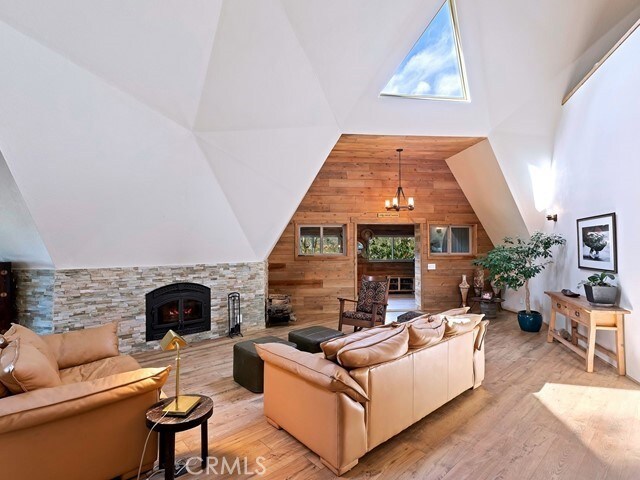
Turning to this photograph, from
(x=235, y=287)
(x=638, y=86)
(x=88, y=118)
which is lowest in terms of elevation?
(x=235, y=287)

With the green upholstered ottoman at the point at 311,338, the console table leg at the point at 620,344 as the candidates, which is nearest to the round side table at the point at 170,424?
the green upholstered ottoman at the point at 311,338

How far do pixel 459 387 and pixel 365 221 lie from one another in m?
4.47

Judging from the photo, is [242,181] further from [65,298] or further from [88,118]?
[65,298]

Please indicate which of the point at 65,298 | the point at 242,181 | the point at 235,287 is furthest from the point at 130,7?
the point at 235,287

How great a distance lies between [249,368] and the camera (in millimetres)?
3256

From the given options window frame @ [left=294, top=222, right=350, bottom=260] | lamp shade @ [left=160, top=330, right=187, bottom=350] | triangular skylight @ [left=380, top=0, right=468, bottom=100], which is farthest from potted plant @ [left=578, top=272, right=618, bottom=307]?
lamp shade @ [left=160, top=330, right=187, bottom=350]

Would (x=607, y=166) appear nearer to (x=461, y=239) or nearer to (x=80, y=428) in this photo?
(x=461, y=239)

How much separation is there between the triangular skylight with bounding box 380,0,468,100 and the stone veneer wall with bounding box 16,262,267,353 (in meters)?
3.91

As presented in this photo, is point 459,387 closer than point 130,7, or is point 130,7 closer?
point 130,7

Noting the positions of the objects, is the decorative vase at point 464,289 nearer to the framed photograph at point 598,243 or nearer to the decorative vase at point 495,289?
the decorative vase at point 495,289

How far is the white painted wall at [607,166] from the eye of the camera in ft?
11.4

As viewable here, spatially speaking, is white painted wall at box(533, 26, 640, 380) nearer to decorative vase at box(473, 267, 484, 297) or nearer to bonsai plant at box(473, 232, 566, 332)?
bonsai plant at box(473, 232, 566, 332)

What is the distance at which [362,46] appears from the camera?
381cm

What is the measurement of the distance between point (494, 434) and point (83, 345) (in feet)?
11.5
